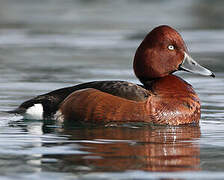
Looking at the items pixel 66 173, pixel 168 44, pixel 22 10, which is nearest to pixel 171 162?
pixel 66 173

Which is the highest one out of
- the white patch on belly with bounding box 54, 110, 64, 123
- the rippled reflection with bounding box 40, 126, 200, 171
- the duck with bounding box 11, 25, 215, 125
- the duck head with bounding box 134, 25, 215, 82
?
the duck head with bounding box 134, 25, 215, 82

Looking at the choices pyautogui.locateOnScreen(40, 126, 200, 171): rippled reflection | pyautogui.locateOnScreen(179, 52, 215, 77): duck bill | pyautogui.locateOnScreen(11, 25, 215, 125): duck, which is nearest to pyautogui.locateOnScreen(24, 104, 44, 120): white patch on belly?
pyautogui.locateOnScreen(11, 25, 215, 125): duck

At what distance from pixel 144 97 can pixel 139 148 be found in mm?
1414

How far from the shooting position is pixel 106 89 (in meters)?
8.55

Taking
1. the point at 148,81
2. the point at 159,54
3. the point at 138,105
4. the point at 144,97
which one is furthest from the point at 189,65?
the point at 138,105

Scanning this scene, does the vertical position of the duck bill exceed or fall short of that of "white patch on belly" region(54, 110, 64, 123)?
it exceeds it

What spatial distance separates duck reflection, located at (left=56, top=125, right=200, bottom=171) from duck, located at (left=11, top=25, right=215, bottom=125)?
17cm

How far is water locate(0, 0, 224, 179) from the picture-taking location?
6.32 m

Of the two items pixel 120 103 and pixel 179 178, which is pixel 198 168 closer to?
pixel 179 178

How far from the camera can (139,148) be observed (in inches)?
279

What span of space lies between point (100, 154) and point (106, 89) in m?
1.91

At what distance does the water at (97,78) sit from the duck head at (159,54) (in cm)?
71

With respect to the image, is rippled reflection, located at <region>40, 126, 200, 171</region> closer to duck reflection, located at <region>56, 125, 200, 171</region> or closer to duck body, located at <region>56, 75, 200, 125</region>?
duck reflection, located at <region>56, 125, 200, 171</region>

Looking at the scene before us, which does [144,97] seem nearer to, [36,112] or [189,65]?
[189,65]
